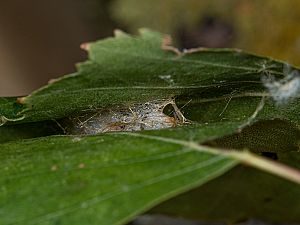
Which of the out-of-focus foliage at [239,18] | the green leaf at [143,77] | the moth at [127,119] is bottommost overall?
the moth at [127,119]

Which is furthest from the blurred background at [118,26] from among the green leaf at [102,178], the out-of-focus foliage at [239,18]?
the green leaf at [102,178]

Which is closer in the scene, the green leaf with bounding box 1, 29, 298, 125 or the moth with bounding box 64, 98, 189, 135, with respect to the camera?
the green leaf with bounding box 1, 29, 298, 125

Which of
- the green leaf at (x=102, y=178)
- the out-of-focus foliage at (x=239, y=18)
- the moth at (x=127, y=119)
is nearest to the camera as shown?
the green leaf at (x=102, y=178)

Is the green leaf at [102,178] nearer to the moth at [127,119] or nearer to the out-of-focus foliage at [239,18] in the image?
the moth at [127,119]

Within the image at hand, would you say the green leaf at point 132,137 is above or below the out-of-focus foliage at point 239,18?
below

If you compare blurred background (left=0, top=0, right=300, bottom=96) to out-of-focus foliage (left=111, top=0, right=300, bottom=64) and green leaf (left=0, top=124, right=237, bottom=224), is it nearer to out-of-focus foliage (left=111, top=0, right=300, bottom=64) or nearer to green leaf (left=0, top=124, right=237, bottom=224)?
out-of-focus foliage (left=111, top=0, right=300, bottom=64)

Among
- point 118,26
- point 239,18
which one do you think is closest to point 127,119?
point 239,18

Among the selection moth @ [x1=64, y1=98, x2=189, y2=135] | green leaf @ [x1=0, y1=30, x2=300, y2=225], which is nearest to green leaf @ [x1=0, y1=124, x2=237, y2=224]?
green leaf @ [x1=0, y1=30, x2=300, y2=225]

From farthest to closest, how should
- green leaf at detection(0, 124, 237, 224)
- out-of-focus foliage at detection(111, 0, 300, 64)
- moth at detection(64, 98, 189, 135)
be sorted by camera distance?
out-of-focus foliage at detection(111, 0, 300, 64) < moth at detection(64, 98, 189, 135) < green leaf at detection(0, 124, 237, 224)
